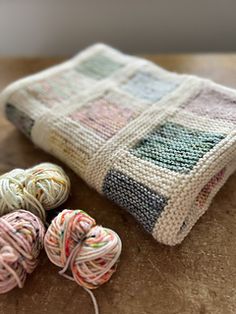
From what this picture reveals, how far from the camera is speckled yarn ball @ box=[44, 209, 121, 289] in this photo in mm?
462

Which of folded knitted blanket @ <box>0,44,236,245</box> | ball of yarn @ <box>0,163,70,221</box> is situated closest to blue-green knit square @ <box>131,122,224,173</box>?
folded knitted blanket @ <box>0,44,236,245</box>

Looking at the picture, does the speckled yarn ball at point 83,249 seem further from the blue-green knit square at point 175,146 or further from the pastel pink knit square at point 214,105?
the pastel pink knit square at point 214,105

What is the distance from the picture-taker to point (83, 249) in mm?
463

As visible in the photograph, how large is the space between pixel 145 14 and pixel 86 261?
682mm

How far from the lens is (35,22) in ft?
3.21

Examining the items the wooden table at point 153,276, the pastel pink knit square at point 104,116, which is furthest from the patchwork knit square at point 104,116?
the wooden table at point 153,276

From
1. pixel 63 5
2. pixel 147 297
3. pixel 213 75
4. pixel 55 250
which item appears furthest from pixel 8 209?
pixel 63 5

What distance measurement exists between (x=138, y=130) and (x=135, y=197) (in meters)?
0.12

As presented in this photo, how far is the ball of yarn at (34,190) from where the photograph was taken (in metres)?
0.52

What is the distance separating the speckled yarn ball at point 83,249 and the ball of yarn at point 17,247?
0.06ft

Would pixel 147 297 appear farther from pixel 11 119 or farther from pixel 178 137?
pixel 11 119

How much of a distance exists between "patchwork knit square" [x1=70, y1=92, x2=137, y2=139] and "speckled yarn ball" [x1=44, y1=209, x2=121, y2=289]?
0.16 metres

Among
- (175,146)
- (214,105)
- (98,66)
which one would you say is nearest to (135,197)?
(175,146)

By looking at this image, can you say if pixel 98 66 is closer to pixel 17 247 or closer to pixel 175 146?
pixel 175 146
